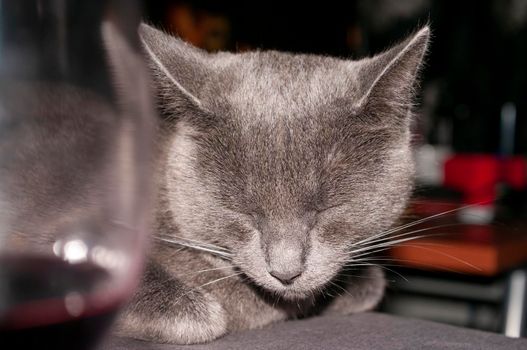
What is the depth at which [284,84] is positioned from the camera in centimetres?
93

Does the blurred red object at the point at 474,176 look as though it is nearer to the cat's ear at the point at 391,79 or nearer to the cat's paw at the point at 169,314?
the cat's ear at the point at 391,79

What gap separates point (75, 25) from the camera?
0.43 meters

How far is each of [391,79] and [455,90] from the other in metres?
1.30

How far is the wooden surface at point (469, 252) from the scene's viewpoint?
4.26 feet

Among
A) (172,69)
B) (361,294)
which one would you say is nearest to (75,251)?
(172,69)

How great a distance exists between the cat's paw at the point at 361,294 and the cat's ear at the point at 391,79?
25 cm

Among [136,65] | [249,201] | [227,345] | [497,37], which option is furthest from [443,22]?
[136,65]

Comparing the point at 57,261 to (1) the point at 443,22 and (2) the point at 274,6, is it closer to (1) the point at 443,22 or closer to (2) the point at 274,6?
(1) the point at 443,22

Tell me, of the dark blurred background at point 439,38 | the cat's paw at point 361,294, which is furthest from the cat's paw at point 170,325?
the dark blurred background at point 439,38

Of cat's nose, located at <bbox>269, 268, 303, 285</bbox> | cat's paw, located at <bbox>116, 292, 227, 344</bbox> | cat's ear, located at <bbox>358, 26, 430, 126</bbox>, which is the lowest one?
cat's paw, located at <bbox>116, 292, 227, 344</bbox>

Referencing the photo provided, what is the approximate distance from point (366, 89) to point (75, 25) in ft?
1.75

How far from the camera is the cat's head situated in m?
0.82

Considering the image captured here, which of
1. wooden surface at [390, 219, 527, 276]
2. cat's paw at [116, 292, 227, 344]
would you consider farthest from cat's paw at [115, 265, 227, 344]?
wooden surface at [390, 219, 527, 276]

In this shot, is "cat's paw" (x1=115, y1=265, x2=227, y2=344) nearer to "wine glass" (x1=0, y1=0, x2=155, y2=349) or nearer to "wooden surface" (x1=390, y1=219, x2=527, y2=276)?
"wine glass" (x1=0, y1=0, x2=155, y2=349)
